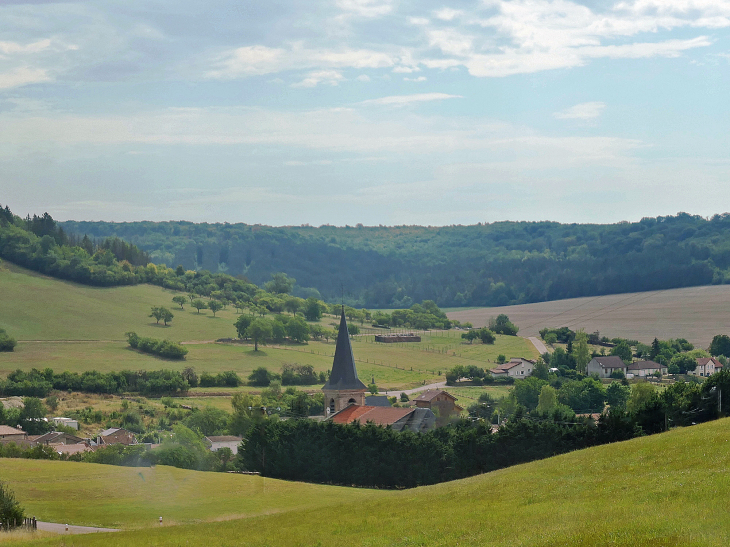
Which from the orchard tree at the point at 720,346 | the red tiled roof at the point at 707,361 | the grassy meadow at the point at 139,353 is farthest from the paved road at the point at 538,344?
the red tiled roof at the point at 707,361

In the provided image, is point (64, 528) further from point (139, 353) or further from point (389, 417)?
point (139, 353)

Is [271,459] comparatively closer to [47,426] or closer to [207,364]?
[47,426]

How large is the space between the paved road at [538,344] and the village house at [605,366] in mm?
17249

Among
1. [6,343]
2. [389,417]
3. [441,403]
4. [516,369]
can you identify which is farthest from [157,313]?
[389,417]

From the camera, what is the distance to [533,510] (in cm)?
2462

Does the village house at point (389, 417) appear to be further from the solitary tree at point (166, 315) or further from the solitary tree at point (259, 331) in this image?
the solitary tree at point (166, 315)

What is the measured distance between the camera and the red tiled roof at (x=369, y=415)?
237ft

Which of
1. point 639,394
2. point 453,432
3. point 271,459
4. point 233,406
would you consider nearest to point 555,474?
point 453,432

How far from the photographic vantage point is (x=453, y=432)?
5900 centimetres

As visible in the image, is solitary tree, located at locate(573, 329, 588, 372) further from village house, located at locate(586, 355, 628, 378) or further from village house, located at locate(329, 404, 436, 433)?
village house, located at locate(329, 404, 436, 433)

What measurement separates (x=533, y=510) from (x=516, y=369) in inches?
4559

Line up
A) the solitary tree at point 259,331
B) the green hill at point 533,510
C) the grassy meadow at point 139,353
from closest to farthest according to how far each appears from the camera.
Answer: the green hill at point 533,510
the grassy meadow at point 139,353
the solitary tree at point 259,331

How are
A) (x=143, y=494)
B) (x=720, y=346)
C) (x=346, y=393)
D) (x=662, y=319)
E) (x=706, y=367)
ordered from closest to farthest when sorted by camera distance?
(x=143, y=494)
(x=346, y=393)
(x=706, y=367)
(x=720, y=346)
(x=662, y=319)

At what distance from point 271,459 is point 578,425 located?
2243 centimetres
